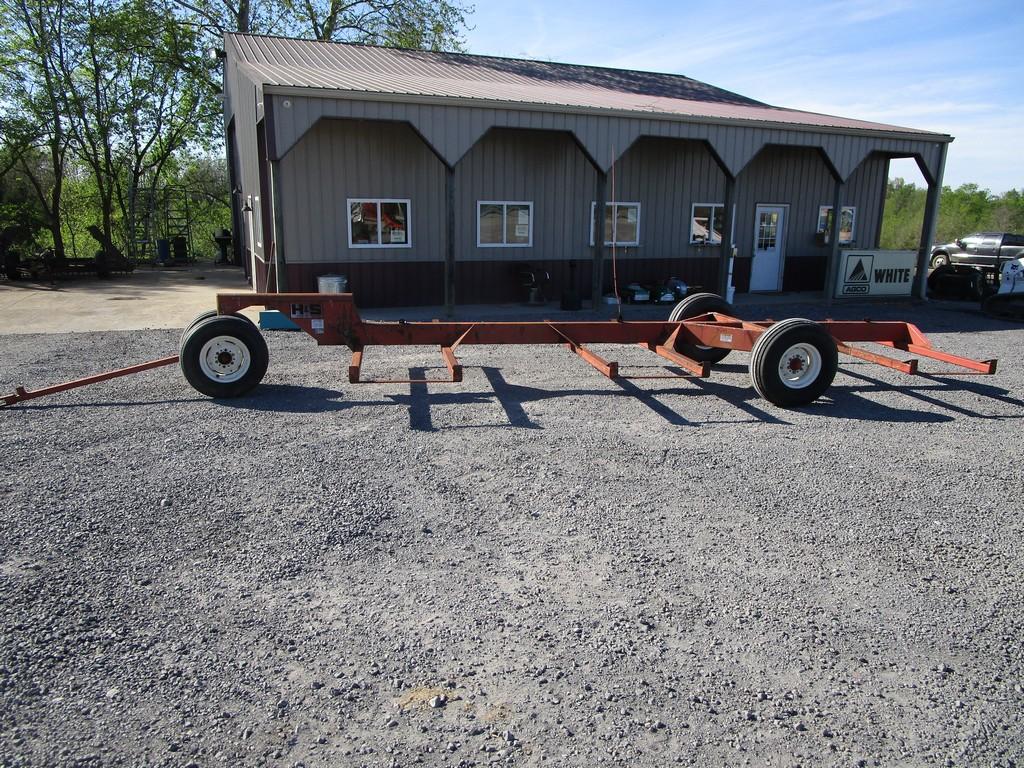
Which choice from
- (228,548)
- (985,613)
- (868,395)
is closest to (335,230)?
(868,395)

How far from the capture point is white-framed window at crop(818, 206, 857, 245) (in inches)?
711

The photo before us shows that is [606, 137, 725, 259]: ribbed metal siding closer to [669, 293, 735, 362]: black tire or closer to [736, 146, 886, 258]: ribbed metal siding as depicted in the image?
[736, 146, 886, 258]: ribbed metal siding

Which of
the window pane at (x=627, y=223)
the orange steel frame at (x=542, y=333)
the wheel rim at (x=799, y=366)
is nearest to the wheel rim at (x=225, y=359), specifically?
the orange steel frame at (x=542, y=333)

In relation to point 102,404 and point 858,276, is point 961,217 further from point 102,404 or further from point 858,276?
point 102,404

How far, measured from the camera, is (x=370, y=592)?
3547 mm

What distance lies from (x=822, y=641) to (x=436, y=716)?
171 centimetres

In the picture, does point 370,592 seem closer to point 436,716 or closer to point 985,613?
point 436,716

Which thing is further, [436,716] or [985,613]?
[985,613]

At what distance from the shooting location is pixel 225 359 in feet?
23.0

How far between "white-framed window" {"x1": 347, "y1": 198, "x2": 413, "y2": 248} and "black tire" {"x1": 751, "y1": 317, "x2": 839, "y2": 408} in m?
8.66

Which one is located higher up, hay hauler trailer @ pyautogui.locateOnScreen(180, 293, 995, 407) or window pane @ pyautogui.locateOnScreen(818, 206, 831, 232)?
window pane @ pyautogui.locateOnScreen(818, 206, 831, 232)

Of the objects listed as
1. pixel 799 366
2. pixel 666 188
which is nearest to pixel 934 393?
pixel 799 366

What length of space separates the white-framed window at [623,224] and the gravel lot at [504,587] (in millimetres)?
9517

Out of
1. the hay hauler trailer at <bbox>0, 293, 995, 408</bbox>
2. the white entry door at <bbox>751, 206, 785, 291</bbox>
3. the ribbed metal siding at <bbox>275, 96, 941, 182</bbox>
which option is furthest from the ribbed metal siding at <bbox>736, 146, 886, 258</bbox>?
the hay hauler trailer at <bbox>0, 293, 995, 408</bbox>
